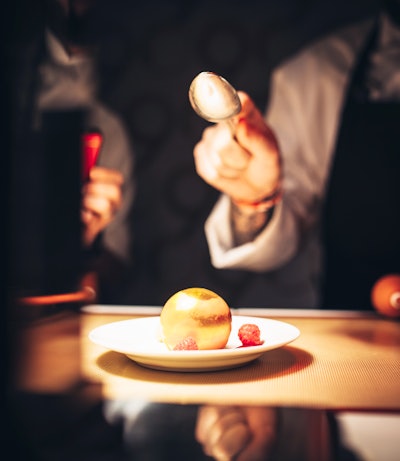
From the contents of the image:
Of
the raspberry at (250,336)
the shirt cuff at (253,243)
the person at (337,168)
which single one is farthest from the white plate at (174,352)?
the person at (337,168)

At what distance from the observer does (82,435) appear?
1.77ft

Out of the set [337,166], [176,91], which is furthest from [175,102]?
[337,166]

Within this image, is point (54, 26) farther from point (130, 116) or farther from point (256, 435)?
point (256, 435)

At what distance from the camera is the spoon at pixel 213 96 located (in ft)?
2.60

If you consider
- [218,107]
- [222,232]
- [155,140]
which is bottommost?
[222,232]

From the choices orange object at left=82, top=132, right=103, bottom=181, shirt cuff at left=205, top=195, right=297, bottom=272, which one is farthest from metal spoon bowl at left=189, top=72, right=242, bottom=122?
shirt cuff at left=205, top=195, right=297, bottom=272

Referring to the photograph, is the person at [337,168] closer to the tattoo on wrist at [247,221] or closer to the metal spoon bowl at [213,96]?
the tattoo on wrist at [247,221]

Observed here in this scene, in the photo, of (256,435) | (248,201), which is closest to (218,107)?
(256,435)

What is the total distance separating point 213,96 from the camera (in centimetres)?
80

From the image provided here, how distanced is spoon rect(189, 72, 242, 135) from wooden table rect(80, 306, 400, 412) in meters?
0.38

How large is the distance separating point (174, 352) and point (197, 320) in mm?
74

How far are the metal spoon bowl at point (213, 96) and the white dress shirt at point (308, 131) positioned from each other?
87cm

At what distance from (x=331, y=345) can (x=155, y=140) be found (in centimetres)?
105

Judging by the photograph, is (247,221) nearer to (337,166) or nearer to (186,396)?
(337,166)
